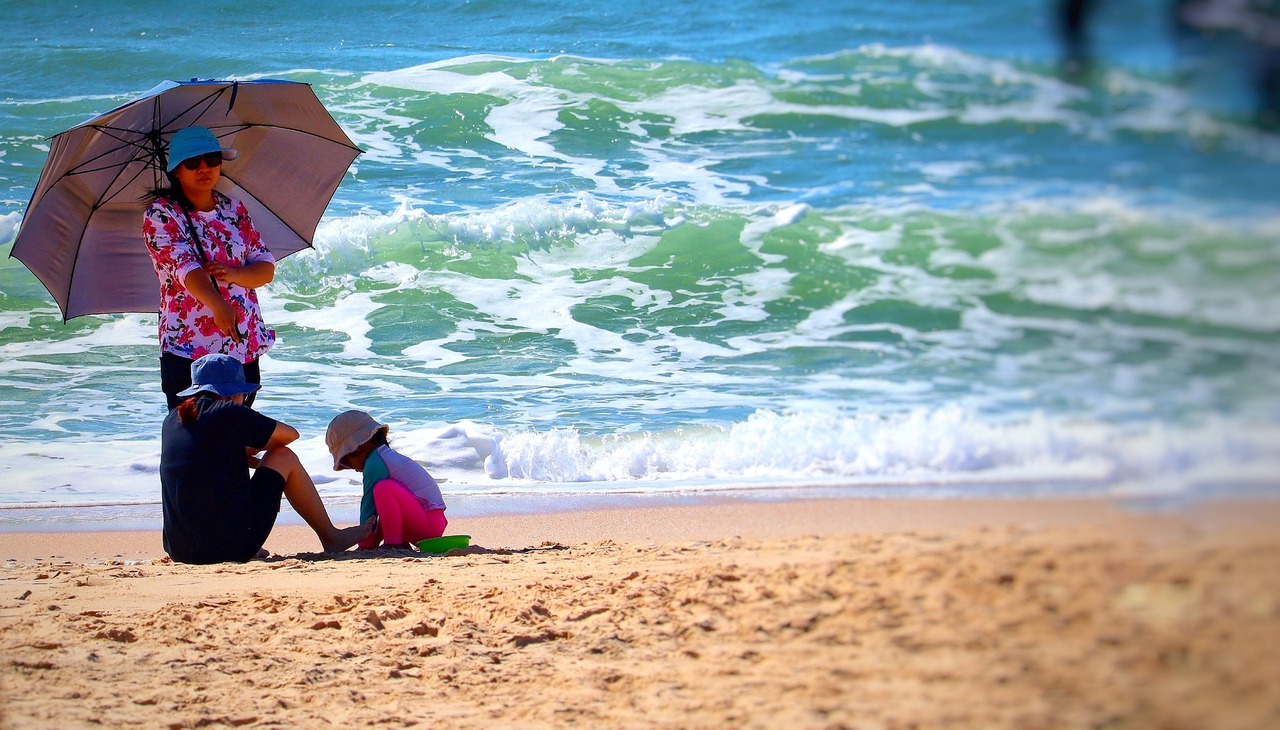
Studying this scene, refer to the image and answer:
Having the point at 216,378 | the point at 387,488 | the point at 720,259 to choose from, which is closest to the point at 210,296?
the point at 216,378

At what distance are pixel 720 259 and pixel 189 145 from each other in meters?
5.68

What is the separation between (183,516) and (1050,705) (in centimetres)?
338

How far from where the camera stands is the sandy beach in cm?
123

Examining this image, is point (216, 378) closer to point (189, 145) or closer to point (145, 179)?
point (189, 145)

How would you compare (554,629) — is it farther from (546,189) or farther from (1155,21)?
(546,189)

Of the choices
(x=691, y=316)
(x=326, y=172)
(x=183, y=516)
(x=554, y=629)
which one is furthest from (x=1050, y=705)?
(x=691, y=316)

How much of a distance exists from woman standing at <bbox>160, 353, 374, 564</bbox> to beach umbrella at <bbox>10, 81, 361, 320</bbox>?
102 cm

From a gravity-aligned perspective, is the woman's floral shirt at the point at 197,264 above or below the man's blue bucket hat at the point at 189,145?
below

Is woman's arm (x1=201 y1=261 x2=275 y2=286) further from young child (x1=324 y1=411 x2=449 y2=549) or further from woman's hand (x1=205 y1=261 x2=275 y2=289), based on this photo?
young child (x1=324 y1=411 x2=449 y2=549)

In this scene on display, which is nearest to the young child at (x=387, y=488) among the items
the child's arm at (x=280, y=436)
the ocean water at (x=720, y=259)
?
the child's arm at (x=280, y=436)

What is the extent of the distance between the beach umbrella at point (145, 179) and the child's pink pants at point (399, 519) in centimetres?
149

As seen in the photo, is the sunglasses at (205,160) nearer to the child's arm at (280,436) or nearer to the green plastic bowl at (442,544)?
the child's arm at (280,436)

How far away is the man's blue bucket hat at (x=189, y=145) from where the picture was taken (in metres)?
3.89

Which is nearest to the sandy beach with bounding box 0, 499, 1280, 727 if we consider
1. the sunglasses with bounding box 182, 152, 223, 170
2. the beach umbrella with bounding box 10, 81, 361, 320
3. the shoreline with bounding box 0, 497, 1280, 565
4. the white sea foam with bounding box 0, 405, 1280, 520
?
the shoreline with bounding box 0, 497, 1280, 565
